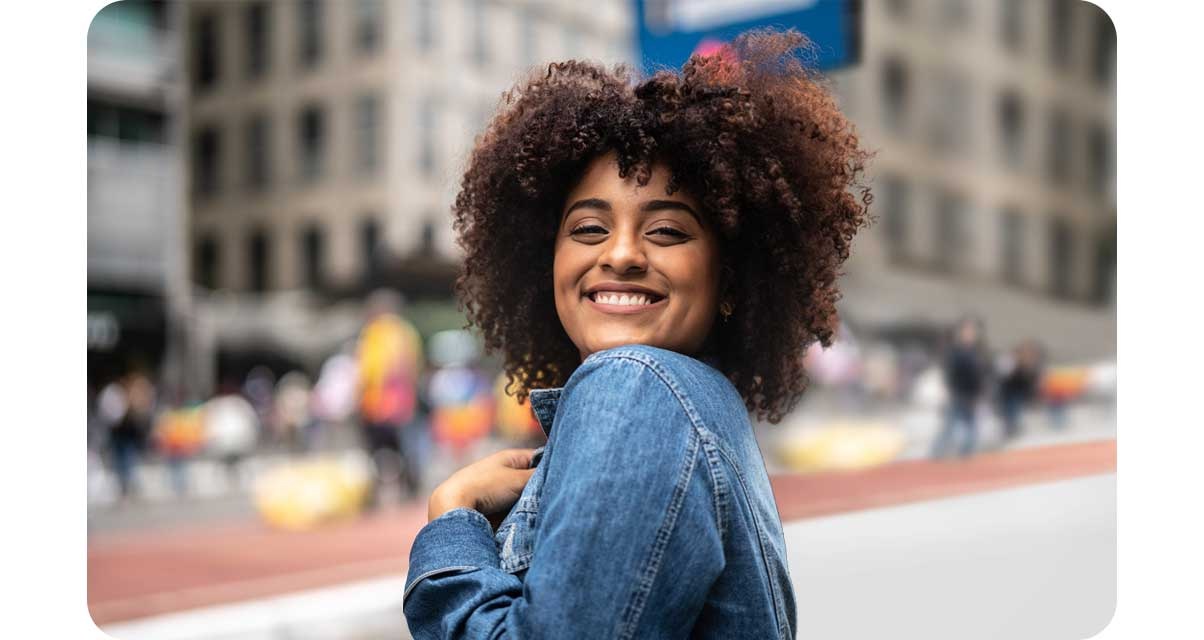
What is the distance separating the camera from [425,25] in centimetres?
1030

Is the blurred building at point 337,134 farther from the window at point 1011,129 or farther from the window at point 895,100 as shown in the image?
the window at point 1011,129

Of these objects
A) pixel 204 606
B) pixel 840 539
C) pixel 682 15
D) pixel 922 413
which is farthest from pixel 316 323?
pixel 682 15

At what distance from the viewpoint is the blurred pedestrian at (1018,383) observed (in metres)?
10.6

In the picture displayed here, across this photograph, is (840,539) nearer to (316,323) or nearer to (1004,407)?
(1004,407)

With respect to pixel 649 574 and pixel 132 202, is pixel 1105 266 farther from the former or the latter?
pixel 649 574

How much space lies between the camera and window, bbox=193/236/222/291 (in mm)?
10211

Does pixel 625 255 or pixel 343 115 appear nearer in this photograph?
pixel 625 255

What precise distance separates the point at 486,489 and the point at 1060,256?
12057 millimetres

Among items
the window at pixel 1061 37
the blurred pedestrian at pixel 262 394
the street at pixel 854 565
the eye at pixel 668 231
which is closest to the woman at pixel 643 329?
the eye at pixel 668 231

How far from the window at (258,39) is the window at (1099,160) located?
26.5 feet

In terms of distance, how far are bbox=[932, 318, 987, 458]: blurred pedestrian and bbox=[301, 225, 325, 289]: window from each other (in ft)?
20.1

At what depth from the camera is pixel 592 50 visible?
31.3ft

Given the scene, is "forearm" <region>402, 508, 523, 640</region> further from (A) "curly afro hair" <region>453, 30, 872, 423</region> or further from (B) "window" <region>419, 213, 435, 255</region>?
(B) "window" <region>419, 213, 435, 255</region>

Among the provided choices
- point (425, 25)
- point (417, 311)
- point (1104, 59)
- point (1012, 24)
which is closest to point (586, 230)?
point (417, 311)
